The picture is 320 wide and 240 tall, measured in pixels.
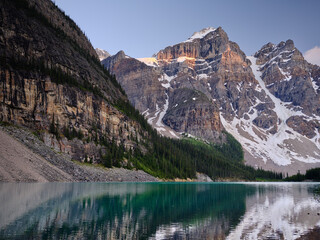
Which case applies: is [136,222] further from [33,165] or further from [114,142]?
[114,142]

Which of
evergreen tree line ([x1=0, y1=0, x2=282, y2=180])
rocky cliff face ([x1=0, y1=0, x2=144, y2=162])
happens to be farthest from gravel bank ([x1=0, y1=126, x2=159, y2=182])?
evergreen tree line ([x1=0, y1=0, x2=282, y2=180])

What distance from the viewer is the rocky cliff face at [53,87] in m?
Result: 106

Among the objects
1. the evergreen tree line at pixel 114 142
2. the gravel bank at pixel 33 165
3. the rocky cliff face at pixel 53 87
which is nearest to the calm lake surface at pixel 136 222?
the gravel bank at pixel 33 165

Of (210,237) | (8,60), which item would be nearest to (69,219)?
(210,237)

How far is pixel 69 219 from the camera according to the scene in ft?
93.2

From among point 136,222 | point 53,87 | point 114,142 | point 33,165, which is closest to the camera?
point 136,222

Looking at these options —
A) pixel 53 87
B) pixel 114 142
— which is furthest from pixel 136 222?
pixel 114 142

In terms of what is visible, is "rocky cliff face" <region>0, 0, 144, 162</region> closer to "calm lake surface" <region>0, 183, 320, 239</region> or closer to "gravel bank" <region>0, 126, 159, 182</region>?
"gravel bank" <region>0, 126, 159, 182</region>

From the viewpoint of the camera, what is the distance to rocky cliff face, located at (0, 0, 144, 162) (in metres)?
106

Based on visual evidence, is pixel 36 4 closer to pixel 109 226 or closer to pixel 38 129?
pixel 38 129

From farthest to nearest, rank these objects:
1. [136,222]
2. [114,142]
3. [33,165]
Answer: [114,142] → [33,165] → [136,222]

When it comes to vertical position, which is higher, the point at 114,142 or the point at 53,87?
the point at 53,87

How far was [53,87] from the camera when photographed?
119m

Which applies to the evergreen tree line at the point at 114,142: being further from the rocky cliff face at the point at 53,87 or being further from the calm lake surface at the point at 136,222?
the calm lake surface at the point at 136,222
